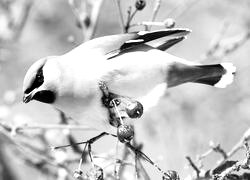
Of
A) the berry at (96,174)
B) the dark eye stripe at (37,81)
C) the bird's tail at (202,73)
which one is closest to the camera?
the berry at (96,174)

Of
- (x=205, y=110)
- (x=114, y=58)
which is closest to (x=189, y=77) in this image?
(x=114, y=58)

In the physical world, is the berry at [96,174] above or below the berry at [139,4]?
below

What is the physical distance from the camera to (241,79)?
4.91 metres

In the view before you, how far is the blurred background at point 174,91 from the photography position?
408cm

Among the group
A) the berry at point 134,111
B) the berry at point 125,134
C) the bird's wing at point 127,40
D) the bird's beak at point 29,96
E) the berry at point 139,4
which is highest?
the berry at point 139,4

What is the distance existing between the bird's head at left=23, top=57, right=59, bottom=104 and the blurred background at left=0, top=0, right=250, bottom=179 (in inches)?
29.3

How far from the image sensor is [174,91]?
4.95 metres

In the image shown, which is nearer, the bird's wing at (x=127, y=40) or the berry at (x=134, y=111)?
the berry at (x=134, y=111)

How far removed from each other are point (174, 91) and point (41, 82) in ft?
7.72

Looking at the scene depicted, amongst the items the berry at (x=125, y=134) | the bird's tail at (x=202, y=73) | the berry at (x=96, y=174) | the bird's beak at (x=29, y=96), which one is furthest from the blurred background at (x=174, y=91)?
the berry at (x=96, y=174)

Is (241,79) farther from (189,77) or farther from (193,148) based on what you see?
(189,77)

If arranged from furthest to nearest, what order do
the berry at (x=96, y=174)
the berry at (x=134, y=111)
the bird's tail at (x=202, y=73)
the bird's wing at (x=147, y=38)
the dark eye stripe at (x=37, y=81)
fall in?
the bird's tail at (x=202, y=73) → the bird's wing at (x=147, y=38) → the dark eye stripe at (x=37, y=81) → the berry at (x=134, y=111) → the berry at (x=96, y=174)

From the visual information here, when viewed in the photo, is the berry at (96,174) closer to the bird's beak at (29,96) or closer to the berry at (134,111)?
the berry at (134,111)

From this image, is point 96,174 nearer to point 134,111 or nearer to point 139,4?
point 134,111
